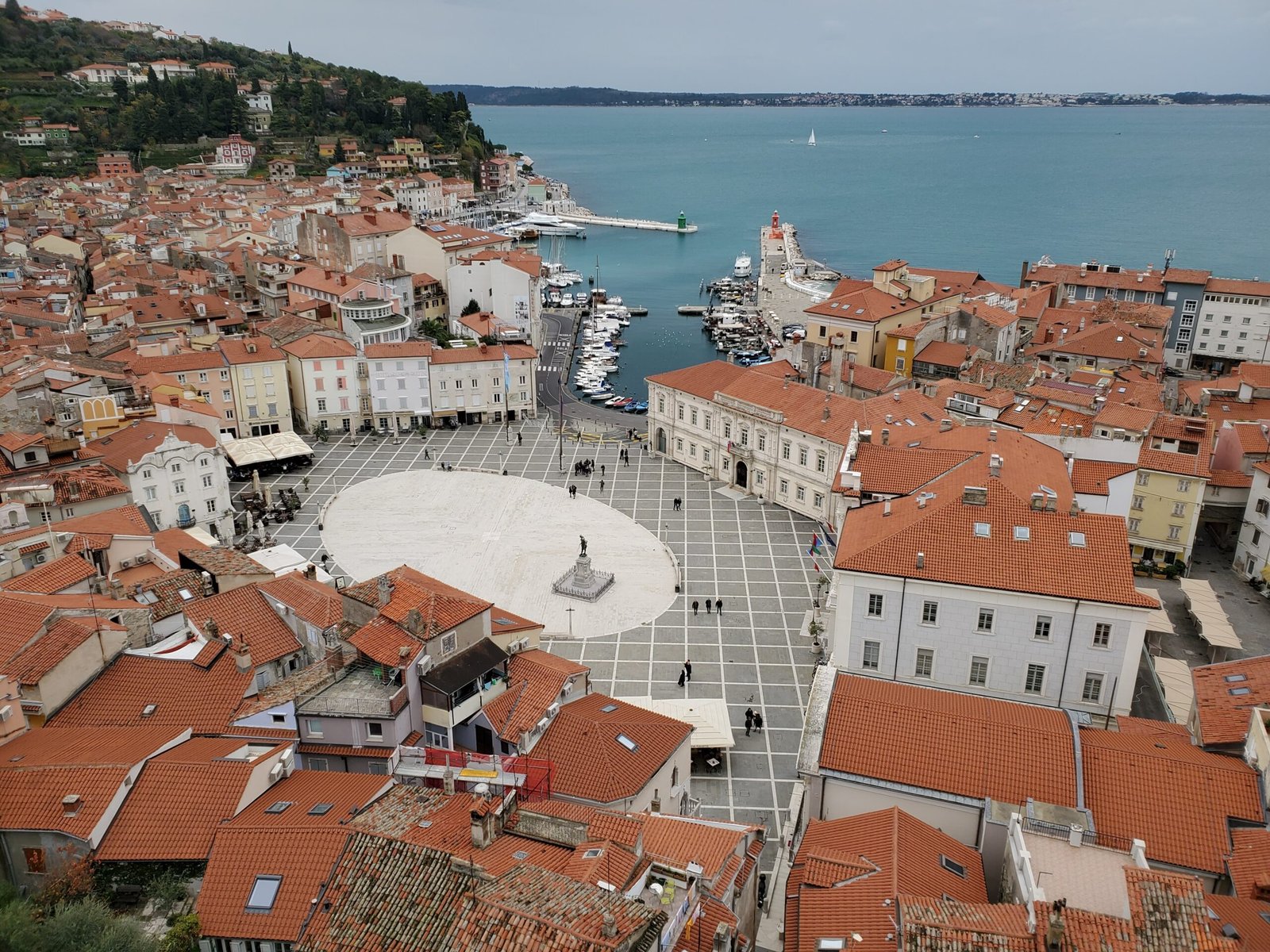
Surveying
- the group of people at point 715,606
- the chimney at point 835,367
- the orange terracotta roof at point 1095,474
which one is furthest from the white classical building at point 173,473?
the orange terracotta roof at point 1095,474

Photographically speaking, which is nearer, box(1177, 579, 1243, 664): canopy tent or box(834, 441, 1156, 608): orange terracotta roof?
box(834, 441, 1156, 608): orange terracotta roof

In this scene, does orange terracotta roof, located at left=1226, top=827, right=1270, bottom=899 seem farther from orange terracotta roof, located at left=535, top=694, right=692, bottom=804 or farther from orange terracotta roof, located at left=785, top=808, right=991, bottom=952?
orange terracotta roof, located at left=535, top=694, right=692, bottom=804

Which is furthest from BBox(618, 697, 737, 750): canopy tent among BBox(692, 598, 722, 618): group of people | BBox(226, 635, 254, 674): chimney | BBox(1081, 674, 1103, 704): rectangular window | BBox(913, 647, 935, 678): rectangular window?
BBox(226, 635, 254, 674): chimney

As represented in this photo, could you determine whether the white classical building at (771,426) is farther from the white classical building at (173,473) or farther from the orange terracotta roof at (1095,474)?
the white classical building at (173,473)

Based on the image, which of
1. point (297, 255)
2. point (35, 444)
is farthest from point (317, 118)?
point (35, 444)

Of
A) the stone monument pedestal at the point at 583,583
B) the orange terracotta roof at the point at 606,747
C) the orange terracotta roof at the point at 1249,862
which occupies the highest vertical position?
the orange terracotta roof at the point at 1249,862
